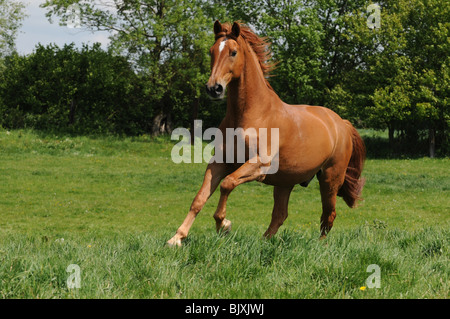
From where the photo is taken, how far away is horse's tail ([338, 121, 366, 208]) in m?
6.61

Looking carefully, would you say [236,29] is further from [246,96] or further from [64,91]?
[64,91]

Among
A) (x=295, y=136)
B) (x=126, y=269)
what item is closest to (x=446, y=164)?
(x=295, y=136)

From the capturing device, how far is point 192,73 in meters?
28.1

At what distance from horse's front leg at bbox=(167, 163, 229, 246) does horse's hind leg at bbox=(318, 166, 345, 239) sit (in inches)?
71.1

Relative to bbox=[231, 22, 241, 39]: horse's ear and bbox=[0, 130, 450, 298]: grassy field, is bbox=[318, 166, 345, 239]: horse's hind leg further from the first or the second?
bbox=[231, 22, 241, 39]: horse's ear

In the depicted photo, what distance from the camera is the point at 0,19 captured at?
3800 centimetres

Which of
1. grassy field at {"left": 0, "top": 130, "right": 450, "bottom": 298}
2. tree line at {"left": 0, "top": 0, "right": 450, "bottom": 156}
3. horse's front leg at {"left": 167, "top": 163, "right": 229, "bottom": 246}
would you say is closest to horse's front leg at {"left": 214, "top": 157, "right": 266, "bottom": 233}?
horse's front leg at {"left": 167, "top": 163, "right": 229, "bottom": 246}

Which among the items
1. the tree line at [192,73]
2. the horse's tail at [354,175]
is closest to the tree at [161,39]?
the tree line at [192,73]

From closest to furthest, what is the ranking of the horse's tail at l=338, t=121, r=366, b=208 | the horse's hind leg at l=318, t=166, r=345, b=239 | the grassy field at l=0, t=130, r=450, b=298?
1. the grassy field at l=0, t=130, r=450, b=298
2. the horse's hind leg at l=318, t=166, r=345, b=239
3. the horse's tail at l=338, t=121, r=366, b=208

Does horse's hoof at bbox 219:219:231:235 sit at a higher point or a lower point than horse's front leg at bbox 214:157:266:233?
lower

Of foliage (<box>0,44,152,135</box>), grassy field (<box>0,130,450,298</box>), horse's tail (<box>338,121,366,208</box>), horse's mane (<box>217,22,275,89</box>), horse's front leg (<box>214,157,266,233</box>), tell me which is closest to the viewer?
grassy field (<box>0,130,450,298</box>)

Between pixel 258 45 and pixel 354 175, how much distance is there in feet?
9.33

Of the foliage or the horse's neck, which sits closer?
the horse's neck

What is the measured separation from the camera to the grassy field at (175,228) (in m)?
3.82
